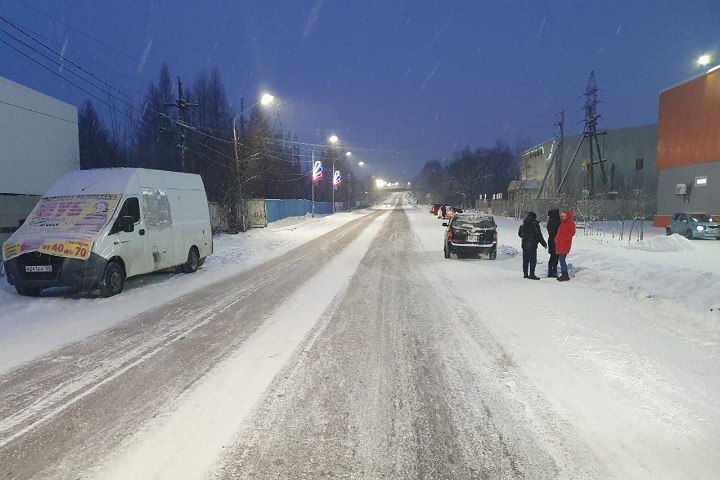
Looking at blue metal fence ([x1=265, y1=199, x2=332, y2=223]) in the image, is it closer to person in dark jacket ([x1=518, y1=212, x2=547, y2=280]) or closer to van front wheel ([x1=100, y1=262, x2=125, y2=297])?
van front wheel ([x1=100, y1=262, x2=125, y2=297])

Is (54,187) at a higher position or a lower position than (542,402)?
higher

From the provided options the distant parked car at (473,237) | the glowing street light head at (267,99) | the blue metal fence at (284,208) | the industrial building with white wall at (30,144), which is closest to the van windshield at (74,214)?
the industrial building with white wall at (30,144)

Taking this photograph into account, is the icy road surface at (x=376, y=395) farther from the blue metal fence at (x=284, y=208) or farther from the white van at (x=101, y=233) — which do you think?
the blue metal fence at (x=284, y=208)

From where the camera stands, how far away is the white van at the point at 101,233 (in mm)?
8286

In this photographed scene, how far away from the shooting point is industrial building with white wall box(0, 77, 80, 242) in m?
17.5

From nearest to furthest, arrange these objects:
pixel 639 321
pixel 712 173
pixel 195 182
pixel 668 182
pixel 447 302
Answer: pixel 639 321 → pixel 447 302 → pixel 195 182 → pixel 712 173 → pixel 668 182

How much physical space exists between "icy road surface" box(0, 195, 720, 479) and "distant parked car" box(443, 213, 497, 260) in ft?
20.8

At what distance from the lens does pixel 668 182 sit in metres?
30.8

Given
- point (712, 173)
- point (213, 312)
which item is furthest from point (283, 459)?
point (712, 173)

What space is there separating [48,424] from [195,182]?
32.6 ft

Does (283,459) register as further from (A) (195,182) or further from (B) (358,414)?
(A) (195,182)

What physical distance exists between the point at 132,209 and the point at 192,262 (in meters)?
2.79

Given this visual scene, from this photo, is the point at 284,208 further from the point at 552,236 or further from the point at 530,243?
the point at 552,236

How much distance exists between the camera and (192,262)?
477 inches
